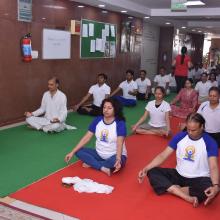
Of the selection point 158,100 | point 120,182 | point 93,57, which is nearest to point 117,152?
point 120,182

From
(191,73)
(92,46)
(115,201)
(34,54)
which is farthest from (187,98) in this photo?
(191,73)

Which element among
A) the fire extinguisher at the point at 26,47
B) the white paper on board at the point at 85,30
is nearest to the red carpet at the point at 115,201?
the fire extinguisher at the point at 26,47

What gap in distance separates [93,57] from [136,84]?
1.27 m

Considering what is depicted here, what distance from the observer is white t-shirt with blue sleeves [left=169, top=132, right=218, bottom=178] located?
10.3ft

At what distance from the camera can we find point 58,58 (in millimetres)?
6809

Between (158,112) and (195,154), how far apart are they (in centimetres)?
234

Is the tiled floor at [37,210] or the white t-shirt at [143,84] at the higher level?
the white t-shirt at [143,84]

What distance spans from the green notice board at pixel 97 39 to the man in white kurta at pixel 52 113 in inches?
91.7

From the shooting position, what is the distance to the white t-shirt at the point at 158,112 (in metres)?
5.45

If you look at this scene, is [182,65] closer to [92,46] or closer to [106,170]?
[92,46]

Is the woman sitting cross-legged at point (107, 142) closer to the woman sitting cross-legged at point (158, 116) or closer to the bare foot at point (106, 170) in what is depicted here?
the bare foot at point (106, 170)

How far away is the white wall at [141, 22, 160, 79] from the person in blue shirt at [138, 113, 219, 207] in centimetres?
851

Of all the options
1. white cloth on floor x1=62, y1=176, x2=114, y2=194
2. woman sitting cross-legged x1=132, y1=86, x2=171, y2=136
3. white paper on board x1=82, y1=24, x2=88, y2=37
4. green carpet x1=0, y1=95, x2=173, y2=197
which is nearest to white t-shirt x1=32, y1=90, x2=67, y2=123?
green carpet x1=0, y1=95, x2=173, y2=197

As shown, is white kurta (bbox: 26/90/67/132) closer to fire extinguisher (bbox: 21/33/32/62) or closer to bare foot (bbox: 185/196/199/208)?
fire extinguisher (bbox: 21/33/32/62)
